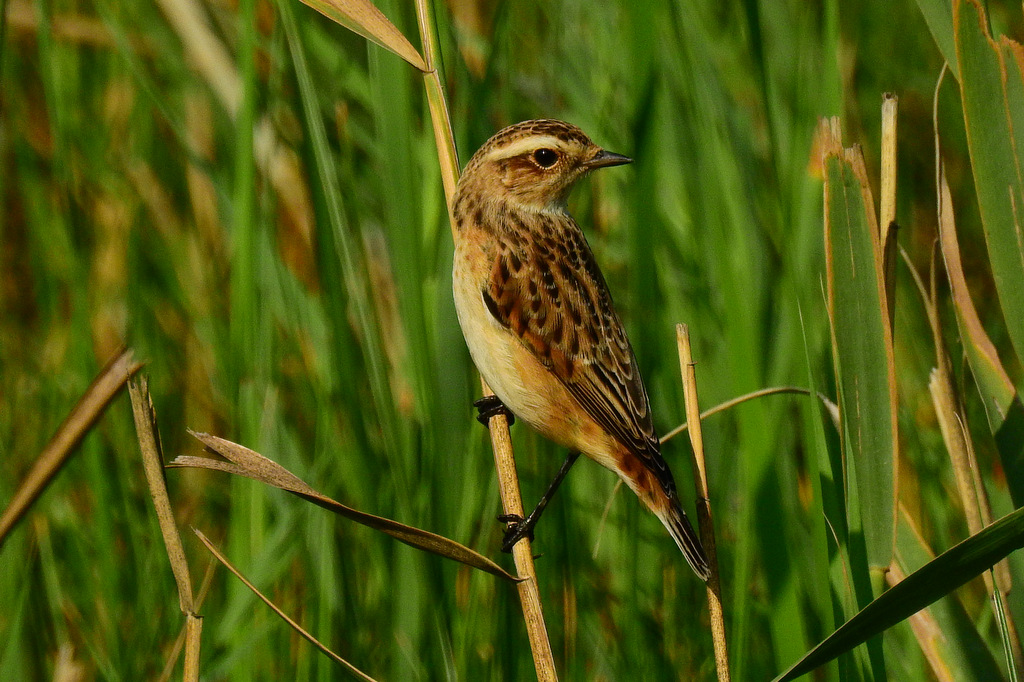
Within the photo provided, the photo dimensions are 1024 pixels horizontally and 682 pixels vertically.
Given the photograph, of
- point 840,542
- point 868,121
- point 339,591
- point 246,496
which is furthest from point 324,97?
point 868,121

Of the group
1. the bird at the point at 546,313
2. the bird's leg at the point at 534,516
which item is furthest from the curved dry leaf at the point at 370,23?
the bird's leg at the point at 534,516

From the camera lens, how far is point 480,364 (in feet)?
10.3

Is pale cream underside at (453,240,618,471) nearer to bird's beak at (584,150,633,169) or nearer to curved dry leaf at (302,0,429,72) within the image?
bird's beak at (584,150,633,169)

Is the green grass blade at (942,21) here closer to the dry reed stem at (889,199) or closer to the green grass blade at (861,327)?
the dry reed stem at (889,199)

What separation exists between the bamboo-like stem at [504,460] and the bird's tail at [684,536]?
407 millimetres

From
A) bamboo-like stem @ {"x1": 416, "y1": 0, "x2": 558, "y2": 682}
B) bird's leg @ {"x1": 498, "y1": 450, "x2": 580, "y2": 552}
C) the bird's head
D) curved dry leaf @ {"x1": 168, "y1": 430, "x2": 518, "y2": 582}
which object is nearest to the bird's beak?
the bird's head

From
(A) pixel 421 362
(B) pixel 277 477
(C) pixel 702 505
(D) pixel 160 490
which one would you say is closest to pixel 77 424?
(D) pixel 160 490

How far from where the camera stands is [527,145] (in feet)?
11.1

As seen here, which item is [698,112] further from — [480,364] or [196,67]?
[196,67]

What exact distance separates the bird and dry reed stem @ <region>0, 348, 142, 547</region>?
1320 millimetres

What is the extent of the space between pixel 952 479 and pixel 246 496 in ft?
8.95

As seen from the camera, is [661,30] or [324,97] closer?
[661,30]

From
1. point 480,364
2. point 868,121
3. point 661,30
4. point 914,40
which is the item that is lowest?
point 480,364

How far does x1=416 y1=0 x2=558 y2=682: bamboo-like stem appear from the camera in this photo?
2312 millimetres
